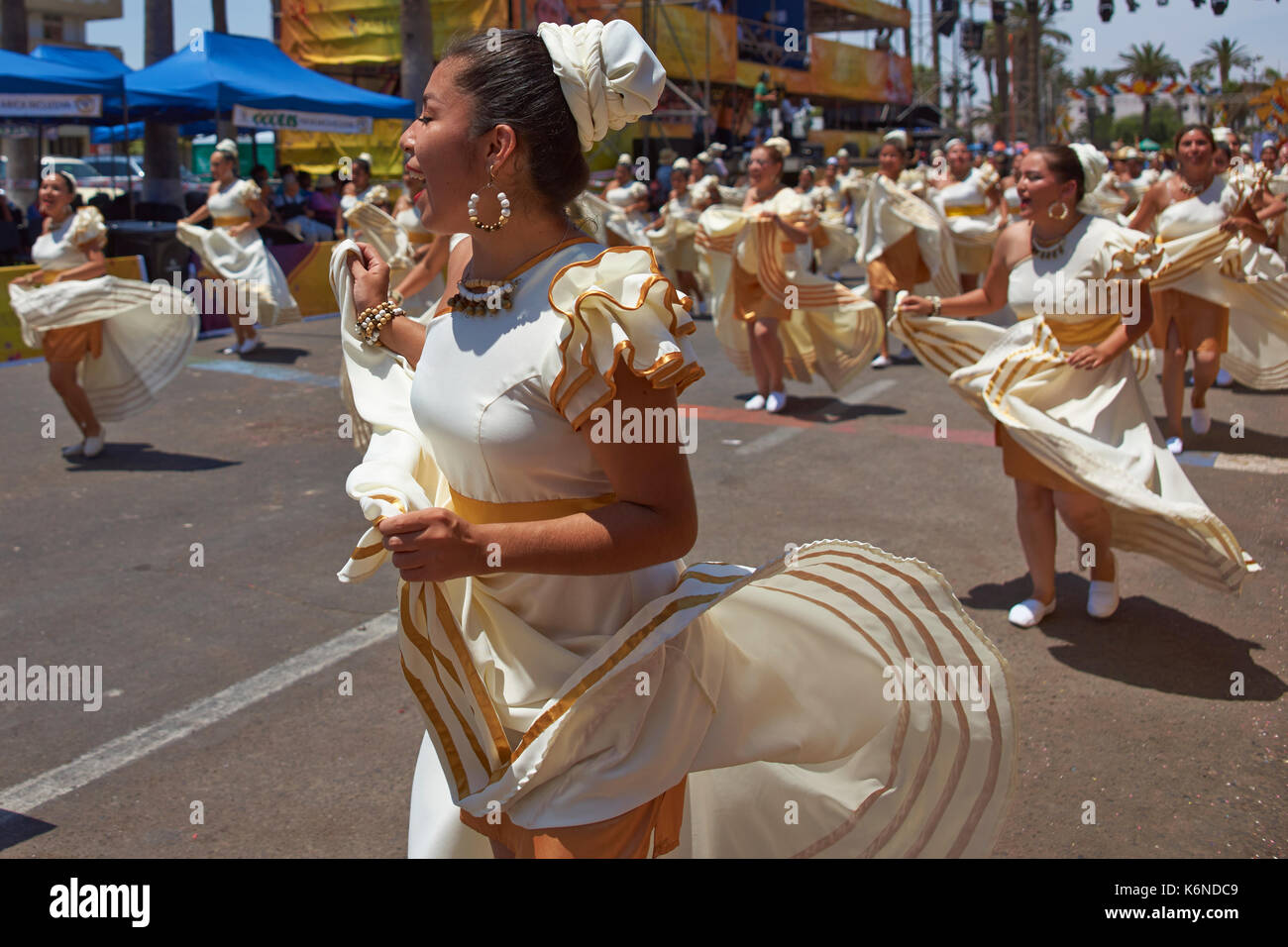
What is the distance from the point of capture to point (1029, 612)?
198 inches

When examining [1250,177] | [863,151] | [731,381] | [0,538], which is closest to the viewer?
[0,538]

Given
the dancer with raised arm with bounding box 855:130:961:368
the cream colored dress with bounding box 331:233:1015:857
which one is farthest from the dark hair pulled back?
the dancer with raised arm with bounding box 855:130:961:368

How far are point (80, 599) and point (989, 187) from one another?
10.8m

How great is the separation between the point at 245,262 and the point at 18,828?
958 cm

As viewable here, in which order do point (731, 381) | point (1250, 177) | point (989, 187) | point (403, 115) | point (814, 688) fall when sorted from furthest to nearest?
1. point (403, 115)
2. point (989, 187)
3. point (731, 381)
4. point (1250, 177)
5. point (814, 688)

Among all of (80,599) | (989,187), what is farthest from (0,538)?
(989,187)

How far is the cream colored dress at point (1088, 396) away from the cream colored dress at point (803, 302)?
163 inches

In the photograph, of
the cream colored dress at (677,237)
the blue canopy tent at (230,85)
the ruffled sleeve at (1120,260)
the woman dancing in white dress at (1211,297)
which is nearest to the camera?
the ruffled sleeve at (1120,260)

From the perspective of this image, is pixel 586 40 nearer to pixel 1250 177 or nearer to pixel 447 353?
pixel 447 353

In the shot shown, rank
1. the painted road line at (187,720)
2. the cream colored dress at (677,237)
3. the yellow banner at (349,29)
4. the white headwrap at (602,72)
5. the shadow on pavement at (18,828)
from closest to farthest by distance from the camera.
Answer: the white headwrap at (602,72)
the shadow on pavement at (18,828)
the painted road line at (187,720)
the cream colored dress at (677,237)
the yellow banner at (349,29)

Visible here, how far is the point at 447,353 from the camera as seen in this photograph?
2.07 meters

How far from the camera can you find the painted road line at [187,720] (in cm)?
374

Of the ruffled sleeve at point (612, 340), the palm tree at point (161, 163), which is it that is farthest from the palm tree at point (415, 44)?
the ruffled sleeve at point (612, 340)

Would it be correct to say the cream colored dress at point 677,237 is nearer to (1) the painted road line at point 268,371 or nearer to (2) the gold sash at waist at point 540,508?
(1) the painted road line at point 268,371
